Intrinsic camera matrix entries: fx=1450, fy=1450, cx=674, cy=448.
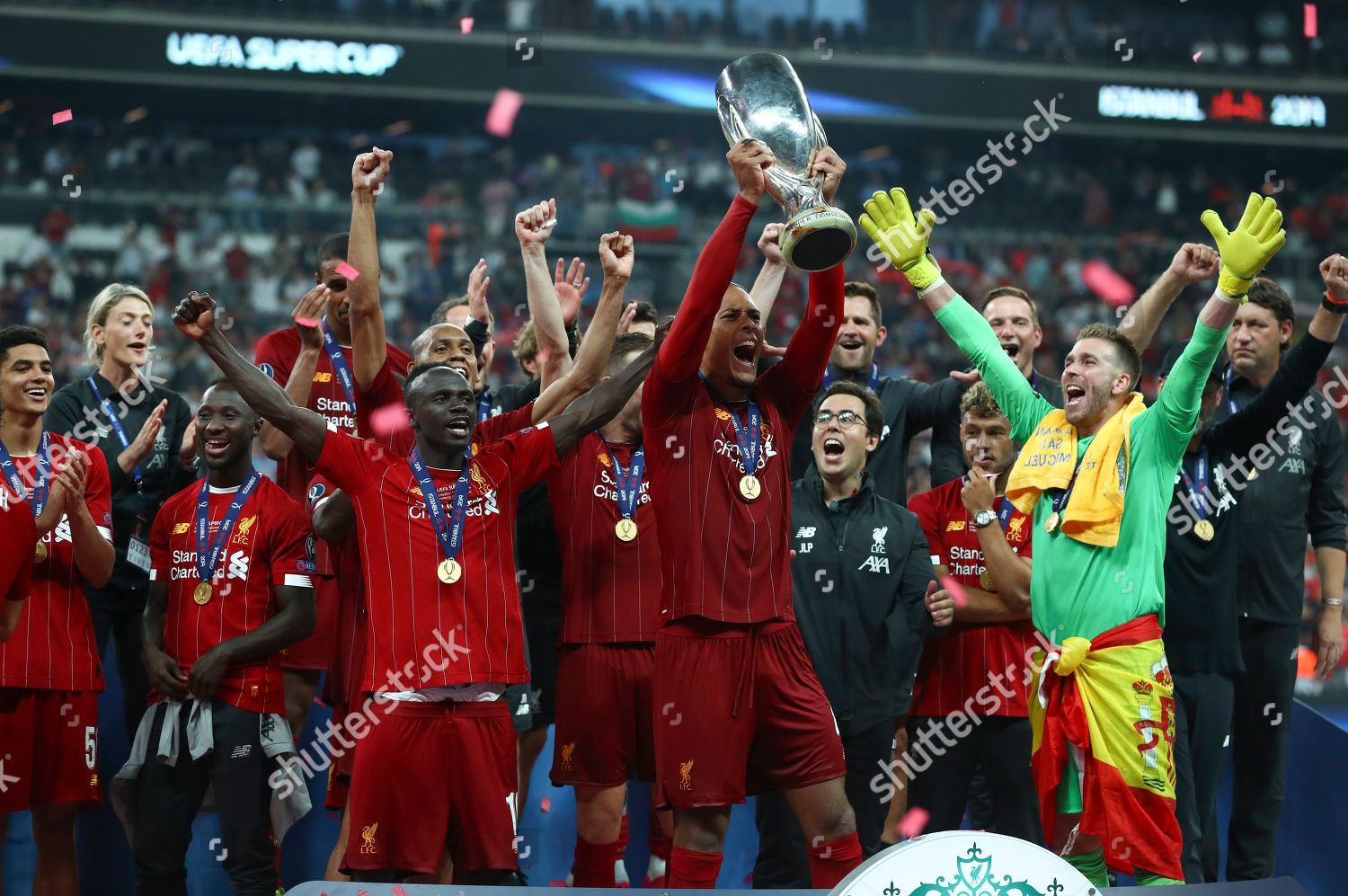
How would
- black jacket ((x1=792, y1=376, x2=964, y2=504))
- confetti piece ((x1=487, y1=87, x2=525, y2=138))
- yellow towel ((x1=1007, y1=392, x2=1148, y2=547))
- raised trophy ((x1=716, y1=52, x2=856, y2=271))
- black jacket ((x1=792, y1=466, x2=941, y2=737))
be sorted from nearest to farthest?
1. raised trophy ((x1=716, y1=52, x2=856, y2=271))
2. yellow towel ((x1=1007, y1=392, x2=1148, y2=547))
3. black jacket ((x1=792, y1=466, x2=941, y2=737))
4. black jacket ((x1=792, y1=376, x2=964, y2=504))
5. confetti piece ((x1=487, y1=87, x2=525, y2=138))

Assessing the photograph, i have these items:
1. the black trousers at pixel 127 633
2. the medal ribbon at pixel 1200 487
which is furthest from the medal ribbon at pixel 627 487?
the medal ribbon at pixel 1200 487

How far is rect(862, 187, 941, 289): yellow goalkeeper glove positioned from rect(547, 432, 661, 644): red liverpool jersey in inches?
45.5

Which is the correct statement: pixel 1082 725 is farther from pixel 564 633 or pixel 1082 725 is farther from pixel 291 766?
pixel 291 766

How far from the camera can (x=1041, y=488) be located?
482 cm

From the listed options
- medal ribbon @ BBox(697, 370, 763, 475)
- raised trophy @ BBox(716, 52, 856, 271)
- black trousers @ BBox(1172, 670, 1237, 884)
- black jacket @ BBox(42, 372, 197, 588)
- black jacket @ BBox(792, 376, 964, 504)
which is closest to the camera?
raised trophy @ BBox(716, 52, 856, 271)

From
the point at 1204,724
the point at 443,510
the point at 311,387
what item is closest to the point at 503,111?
the point at 311,387

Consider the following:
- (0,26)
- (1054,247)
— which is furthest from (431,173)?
(1054,247)

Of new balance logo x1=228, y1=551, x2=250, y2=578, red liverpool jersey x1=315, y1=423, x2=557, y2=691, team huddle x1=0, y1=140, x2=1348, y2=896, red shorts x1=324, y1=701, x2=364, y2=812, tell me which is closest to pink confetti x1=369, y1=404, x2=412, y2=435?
team huddle x1=0, y1=140, x2=1348, y2=896

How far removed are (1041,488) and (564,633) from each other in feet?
5.65

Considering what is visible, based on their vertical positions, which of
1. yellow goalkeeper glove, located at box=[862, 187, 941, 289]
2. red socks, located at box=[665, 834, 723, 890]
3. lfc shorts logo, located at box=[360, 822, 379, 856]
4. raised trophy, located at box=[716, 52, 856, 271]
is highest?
raised trophy, located at box=[716, 52, 856, 271]

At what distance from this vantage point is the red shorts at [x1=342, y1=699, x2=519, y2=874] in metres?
4.24

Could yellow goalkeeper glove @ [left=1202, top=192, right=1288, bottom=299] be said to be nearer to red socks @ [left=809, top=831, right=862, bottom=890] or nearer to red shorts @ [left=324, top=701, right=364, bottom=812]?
red socks @ [left=809, top=831, right=862, bottom=890]

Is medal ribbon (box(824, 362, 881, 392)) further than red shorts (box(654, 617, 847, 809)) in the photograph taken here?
Yes

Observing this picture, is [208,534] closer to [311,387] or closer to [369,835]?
[311,387]
